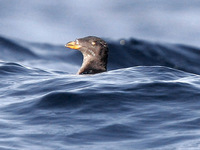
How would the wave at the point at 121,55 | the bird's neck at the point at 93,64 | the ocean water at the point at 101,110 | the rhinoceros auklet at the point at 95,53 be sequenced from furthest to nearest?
the wave at the point at 121,55
the rhinoceros auklet at the point at 95,53
the bird's neck at the point at 93,64
the ocean water at the point at 101,110

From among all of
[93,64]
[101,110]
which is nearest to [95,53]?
[93,64]

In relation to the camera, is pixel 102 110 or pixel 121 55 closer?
pixel 102 110

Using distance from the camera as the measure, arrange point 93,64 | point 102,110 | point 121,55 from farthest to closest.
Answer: point 121,55
point 93,64
point 102,110

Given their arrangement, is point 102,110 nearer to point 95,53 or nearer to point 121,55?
point 95,53

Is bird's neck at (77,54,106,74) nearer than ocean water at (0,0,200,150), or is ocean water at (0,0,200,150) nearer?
ocean water at (0,0,200,150)

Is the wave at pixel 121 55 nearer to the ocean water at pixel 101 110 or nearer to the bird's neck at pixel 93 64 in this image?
the bird's neck at pixel 93 64

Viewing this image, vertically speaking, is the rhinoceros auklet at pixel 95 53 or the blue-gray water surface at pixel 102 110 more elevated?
the rhinoceros auklet at pixel 95 53

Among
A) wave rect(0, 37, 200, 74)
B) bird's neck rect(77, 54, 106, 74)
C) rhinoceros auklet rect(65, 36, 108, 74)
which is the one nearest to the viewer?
bird's neck rect(77, 54, 106, 74)

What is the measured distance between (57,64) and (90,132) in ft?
31.4

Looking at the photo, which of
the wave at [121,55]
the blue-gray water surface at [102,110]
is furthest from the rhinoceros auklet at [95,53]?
the wave at [121,55]

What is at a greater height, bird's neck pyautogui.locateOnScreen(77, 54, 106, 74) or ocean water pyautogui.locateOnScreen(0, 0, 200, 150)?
bird's neck pyautogui.locateOnScreen(77, 54, 106, 74)

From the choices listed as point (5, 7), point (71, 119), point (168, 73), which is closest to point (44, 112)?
point (71, 119)

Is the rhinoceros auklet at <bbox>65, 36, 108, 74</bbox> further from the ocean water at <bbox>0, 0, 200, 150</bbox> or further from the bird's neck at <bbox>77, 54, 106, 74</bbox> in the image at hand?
the ocean water at <bbox>0, 0, 200, 150</bbox>

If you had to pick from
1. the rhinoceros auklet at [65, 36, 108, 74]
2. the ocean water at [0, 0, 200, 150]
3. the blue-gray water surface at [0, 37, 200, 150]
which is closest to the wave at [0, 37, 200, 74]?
the rhinoceros auklet at [65, 36, 108, 74]
